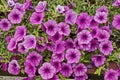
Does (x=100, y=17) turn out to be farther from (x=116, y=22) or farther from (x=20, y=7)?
(x=20, y=7)

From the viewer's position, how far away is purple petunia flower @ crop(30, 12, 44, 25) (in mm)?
1749

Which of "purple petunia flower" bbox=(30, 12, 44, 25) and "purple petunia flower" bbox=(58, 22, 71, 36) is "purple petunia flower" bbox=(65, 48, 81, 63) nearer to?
"purple petunia flower" bbox=(58, 22, 71, 36)

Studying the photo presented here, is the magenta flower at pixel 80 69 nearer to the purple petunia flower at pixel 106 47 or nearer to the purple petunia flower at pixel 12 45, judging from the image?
the purple petunia flower at pixel 106 47

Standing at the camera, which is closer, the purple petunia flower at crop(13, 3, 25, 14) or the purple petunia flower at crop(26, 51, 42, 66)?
the purple petunia flower at crop(26, 51, 42, 66)

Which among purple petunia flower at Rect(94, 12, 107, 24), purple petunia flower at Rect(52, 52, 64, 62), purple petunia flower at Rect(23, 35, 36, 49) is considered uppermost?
purple petunia flower at Rect(94, 12, 107, 24)

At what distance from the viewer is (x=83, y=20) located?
1720 millimetres

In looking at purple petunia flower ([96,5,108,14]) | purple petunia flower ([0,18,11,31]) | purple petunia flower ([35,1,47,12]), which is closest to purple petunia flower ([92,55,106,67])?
purple petunia flower ([96,5,108,14])

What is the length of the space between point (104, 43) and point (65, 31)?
18 centimetres

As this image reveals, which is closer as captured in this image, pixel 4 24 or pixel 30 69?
pixel 30 69

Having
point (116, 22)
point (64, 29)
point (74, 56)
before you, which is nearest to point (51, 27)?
point (64, 29)

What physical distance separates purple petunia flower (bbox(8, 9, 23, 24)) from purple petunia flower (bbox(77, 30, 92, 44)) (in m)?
0.29

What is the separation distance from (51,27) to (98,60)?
0.82ft

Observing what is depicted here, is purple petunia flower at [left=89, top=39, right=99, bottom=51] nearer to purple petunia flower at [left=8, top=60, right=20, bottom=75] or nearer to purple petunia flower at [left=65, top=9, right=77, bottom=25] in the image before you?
purple petunia flower at [left=65, top=9, right=77, bottom=25]

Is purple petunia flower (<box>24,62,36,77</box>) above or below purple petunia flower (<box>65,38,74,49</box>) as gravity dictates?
below
